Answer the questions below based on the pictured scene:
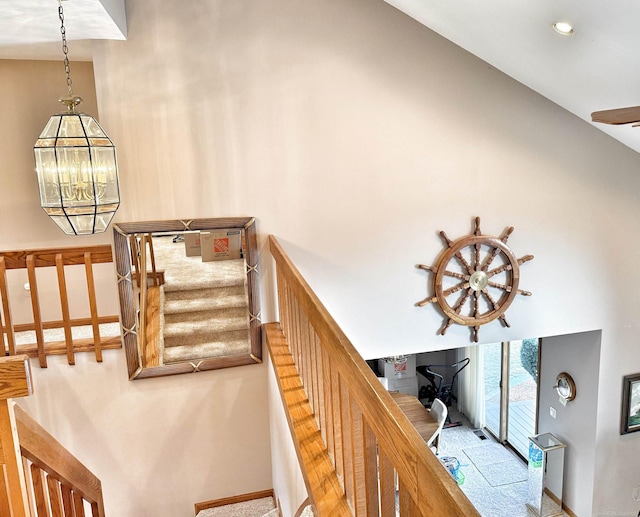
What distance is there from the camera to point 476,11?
290 cm

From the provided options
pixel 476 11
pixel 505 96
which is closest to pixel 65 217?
pixel 476 11

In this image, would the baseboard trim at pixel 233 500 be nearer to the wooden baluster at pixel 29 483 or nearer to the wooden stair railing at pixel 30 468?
the wooden stair railing at pixel 30 468

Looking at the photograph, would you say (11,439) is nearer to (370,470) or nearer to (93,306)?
(370,470)

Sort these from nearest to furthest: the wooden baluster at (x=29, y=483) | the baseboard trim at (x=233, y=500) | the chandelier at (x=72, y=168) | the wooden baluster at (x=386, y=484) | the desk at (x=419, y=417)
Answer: the wooden baluster at (x=386, y=484)
the wooden baluster at (x=29, y=483)
the chandelier at (x=72, y=168)
the baseboard trim at (x=233, y=500)
the desk at (x=419, y=417)

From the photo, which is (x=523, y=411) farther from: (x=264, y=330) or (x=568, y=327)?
(x=264, y=330)

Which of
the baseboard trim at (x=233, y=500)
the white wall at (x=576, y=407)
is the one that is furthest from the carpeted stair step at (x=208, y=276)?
the white wall at (x=576, y=407)

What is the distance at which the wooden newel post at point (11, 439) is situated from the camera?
1.33 metres

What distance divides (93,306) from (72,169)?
1176 mm

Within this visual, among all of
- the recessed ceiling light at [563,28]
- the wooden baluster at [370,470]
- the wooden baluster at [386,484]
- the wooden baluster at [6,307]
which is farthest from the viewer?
the wooden baluster at [6,307]

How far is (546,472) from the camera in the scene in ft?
16.9

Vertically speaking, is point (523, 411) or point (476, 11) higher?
point (476, 11)

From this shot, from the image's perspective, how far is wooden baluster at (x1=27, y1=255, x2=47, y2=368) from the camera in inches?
121

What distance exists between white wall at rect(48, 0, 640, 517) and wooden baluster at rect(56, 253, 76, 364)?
0.52 metres

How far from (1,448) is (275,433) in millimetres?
2104
